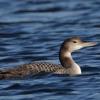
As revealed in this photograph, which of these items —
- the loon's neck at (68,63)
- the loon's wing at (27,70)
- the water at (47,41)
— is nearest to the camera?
the water at (47,41)

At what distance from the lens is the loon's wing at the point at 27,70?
18.3 m

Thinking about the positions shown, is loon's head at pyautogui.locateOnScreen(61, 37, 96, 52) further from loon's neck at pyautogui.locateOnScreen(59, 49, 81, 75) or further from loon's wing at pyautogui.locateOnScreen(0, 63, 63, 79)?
loon's wing at pyautogui.locateOnScreen(0, 63, 63, 79)

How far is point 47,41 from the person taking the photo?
24.5 metres

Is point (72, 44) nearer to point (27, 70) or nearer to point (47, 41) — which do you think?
point (27, 70)

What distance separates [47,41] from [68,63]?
5.27 metres

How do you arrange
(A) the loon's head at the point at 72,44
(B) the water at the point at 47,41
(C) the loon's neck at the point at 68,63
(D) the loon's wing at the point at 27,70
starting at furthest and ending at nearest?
(A) the loon's head at the point at 72,44, (C) the loon's neck at the point at 68,63, (D) the loon's wing at the point at 27,70, (B) the water at the point at 47,41

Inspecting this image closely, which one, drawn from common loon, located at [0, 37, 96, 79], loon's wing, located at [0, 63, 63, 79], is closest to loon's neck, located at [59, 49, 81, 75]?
common loon, located at [0, 37, 96, 79]

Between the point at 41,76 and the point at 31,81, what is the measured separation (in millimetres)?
561

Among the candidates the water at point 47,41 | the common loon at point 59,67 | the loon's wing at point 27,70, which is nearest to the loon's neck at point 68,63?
the common loon at point 59,67

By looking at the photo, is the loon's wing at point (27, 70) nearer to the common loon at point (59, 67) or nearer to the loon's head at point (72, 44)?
the common loon at point (59, 67)

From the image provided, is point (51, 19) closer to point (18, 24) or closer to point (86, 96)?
point (18, 24)

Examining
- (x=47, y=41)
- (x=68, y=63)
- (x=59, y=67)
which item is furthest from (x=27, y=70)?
(x=47, y=41)

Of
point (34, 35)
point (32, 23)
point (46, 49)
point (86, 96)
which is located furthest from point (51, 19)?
point (86, 96)

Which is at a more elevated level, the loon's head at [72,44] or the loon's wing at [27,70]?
the loon's head at [72,44]
